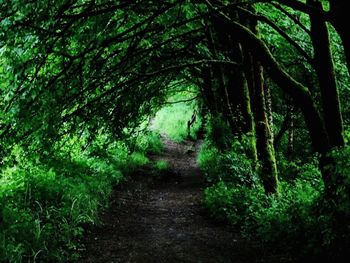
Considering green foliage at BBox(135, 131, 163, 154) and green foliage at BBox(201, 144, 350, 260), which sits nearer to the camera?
green foliage at BBox(201, 144, 350, 260)

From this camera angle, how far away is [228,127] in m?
13.5

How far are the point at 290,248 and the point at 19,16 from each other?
4.92 m

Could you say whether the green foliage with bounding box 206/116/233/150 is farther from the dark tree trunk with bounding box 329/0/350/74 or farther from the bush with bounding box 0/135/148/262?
the dark tree trunk with bounding box 329/0/350/74

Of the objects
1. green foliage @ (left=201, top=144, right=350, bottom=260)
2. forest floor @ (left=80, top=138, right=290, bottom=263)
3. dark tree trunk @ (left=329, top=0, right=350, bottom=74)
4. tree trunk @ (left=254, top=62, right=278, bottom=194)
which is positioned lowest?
forest floor @ (left=80, top=138, right=290, bottom=263)

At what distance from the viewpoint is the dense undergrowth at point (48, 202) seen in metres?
5.94

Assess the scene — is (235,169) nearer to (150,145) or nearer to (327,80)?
(327,80)

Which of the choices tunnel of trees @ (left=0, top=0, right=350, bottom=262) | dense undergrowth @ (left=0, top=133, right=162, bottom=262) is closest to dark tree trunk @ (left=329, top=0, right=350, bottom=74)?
tunnel of trees @ (left=0, top=0, right=350, bottom=262)

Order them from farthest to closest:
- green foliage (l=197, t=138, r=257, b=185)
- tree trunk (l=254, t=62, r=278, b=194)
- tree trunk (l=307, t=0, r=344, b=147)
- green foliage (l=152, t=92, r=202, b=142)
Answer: green foliage (l=152, t=92, r=202, b=142), green foliage (l=197, t=138, r=257, b=185), tree trunk (l=254, t=62, r=278, b=194), tree trunk (l=307, t=0, r=344, b=147)

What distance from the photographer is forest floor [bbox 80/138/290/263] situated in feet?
21.6

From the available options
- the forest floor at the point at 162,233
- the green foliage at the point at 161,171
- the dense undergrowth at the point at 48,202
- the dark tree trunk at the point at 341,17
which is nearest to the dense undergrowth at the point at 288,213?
the forest floor at the point at 162,233

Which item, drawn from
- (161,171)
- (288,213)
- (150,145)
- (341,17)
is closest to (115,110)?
(288,213)

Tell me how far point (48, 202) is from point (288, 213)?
4725mm

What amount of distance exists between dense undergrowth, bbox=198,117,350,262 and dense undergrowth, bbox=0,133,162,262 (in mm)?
3118

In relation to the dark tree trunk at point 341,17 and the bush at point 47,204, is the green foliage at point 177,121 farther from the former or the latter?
the dark tree trunk at point 341,17
